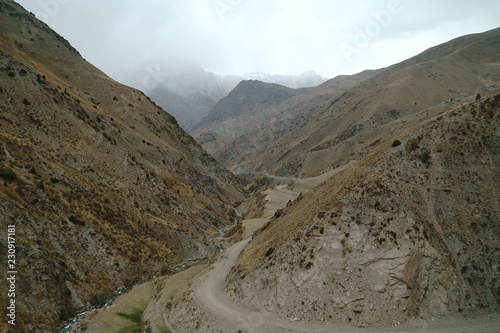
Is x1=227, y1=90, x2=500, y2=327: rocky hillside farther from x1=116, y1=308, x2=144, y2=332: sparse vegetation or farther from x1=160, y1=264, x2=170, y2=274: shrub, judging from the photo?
x1=160, y1=264, x2=170, y2=274: shrub

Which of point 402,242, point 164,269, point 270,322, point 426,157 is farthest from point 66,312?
point 426,157

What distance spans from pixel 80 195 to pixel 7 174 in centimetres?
1179

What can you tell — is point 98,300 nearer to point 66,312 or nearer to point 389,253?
point 66,312

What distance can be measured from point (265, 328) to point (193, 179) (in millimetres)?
77540

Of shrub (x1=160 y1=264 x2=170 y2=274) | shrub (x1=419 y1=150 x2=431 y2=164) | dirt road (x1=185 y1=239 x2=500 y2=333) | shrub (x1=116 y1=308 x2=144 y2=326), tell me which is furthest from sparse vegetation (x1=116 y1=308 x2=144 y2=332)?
A: shrub (x1=419 y1=150 x2=431 y2=164)

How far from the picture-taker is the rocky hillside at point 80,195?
3562 centimetres

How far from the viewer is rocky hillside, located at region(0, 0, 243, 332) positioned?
117 feet

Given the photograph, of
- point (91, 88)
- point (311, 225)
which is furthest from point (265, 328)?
point (91, 88)

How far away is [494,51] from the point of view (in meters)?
198

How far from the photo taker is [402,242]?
2797cm

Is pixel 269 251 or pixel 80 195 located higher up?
pixel 80 195

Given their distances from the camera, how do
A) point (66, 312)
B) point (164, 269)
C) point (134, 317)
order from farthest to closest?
point (164, 269)
point (134, 317)
point (66, 312)

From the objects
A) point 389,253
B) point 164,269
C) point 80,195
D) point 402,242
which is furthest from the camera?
point 80,195

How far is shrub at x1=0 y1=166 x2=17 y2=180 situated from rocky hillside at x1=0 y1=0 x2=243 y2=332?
0.13m
